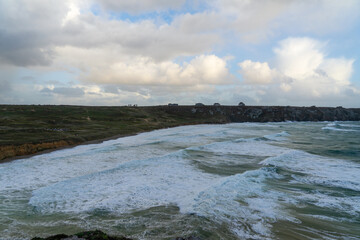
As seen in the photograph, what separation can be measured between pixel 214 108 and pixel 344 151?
9144cm

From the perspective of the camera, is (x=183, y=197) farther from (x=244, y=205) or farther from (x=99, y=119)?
(x=99, y=119)

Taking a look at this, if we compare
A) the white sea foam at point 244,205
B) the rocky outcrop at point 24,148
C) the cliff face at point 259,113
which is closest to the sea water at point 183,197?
the white sea foam at point 244,205

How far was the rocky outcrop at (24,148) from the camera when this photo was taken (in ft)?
95.9

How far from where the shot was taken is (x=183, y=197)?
15.8m

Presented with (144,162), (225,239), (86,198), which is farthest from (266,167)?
(86,198)

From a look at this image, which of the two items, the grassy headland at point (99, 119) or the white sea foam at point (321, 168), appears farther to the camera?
the grassy headland at point (99, 119)

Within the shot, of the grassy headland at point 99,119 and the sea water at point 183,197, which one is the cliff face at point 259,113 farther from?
the sea water at point 183,197

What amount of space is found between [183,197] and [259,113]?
391ft

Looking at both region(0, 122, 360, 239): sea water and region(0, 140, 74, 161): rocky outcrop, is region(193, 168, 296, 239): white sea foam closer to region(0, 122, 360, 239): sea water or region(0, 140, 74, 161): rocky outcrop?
region(0, 122, 360, 239): sea water

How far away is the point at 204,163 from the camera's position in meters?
26.2

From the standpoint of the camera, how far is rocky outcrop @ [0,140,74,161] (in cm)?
2922

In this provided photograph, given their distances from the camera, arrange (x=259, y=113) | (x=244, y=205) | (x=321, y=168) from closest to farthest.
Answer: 1. (x=244, y=205)
2. (x=321, y=168)
3. (x=259, y=113)

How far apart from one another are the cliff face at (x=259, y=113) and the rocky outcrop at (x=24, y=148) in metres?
81.9

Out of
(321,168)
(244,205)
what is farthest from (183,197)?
(321,168)
